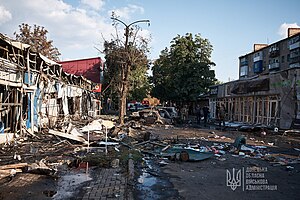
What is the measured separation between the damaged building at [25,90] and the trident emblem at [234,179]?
897 centimetres

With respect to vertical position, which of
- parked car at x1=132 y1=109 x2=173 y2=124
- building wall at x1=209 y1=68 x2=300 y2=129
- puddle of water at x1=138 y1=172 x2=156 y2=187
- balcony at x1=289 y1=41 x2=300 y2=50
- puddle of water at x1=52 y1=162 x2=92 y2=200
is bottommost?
puddle of water at x1=138 y1=172 x2=156 y2=187

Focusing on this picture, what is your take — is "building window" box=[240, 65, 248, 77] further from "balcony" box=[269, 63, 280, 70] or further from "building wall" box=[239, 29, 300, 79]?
"balcony" box=[269, 63, 280, 70]

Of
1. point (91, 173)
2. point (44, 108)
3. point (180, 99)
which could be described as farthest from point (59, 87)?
point (180, 99)

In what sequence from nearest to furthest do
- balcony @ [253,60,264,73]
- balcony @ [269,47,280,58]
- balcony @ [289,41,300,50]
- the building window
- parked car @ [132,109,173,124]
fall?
parked car @ [132,109,173,124], balcony @ [289,41,300,50], balcony @ [269,47,280,58], balcony @ [253,60,264,73], the building window

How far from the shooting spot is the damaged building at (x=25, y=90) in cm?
1177

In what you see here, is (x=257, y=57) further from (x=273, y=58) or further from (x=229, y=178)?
(x=229, y=178)

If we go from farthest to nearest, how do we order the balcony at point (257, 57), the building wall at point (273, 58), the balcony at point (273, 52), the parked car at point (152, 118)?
the balcony at point (257, 57)
the balcony at point (273, 52)
the building wall at point (273, 58)
the parked car at point (152, 118)

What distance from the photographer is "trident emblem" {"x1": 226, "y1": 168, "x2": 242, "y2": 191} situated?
6924mm

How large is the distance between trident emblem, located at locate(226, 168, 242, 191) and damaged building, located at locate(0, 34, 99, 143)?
8973 millimetres

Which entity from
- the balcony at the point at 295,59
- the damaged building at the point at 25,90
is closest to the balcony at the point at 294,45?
the balcony at the point at 295,59

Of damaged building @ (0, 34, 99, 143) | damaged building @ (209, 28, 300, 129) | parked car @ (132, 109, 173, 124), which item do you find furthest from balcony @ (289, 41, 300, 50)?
damaged building @ (0, 34, 99, 143)

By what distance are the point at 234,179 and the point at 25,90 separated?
1045 centimetres

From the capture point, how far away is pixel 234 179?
7.47m

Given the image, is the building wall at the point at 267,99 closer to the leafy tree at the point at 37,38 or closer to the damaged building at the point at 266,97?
the damaged building at the point at 266,97
